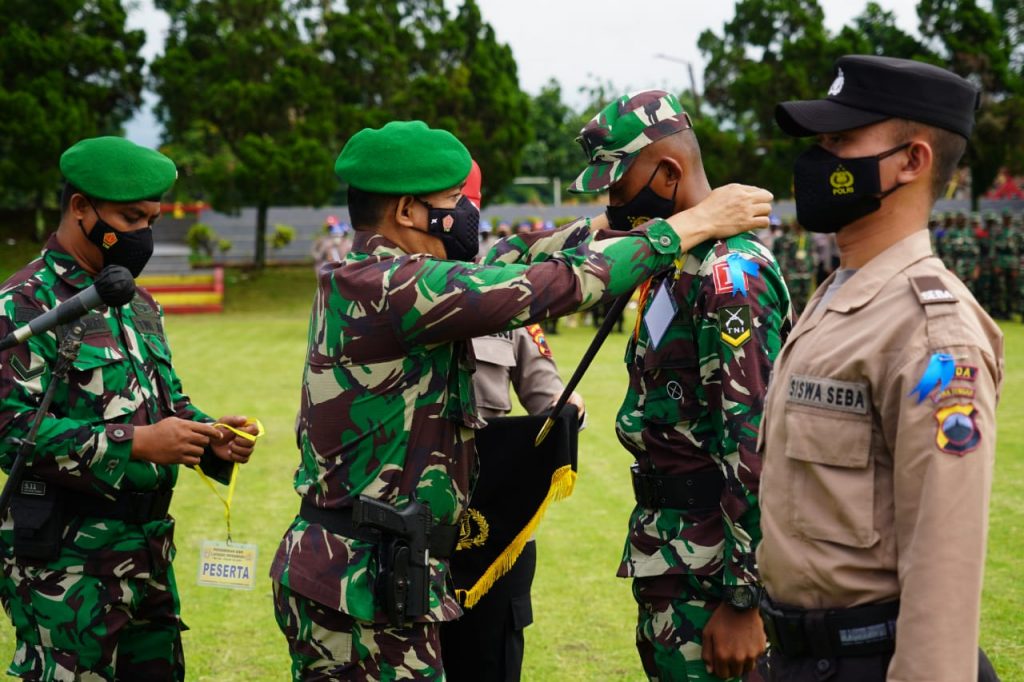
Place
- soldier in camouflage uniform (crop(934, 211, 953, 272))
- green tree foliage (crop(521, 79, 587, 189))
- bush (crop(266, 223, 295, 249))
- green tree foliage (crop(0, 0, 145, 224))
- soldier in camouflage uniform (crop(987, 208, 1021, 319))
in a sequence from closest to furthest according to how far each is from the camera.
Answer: soldier in camouflage uniform (crop(987, 208, 1021, 319)), soldier in camouflage uniform (crop(934, 211, 953, 272)), green tree foliage (crop(0, 0, 145, 224)), bush (crop(266, 223, 295, 249)), green tree foliage (crop(521, 79, 587, 189))

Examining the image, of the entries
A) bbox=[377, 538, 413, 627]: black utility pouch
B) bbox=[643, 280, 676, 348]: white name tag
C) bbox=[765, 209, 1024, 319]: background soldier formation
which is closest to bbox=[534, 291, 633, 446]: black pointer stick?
bbox=[643, 280, 676, 348]: white name tag

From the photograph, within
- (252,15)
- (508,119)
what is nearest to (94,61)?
(252,15)

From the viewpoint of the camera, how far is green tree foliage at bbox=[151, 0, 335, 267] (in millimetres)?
27828

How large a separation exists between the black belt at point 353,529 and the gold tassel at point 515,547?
590 millimetres

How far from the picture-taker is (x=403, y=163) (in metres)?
3.06

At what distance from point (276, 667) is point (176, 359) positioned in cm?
1161

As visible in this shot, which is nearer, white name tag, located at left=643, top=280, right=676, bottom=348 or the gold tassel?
white name tag, located at left=643, top=280, right=676, bottom=348

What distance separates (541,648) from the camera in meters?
5.61

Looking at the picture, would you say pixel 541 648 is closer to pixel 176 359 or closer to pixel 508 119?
pixel 176 359

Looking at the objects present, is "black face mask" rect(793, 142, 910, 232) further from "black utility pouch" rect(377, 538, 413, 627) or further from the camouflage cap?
"black utility pouch" rect(377, 538, 413, 627)

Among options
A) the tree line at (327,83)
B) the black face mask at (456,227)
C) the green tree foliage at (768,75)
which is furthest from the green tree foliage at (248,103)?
the black face mask at (456,227)

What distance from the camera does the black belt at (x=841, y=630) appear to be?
2264 millimetres

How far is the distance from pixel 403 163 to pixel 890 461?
1514mm

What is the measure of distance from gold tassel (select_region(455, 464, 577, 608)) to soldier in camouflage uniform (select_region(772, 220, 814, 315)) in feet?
64.5
